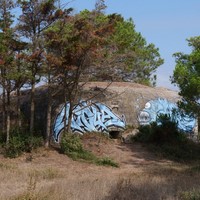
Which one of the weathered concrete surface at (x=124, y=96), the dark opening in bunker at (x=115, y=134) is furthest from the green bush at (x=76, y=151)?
the dark opening in bunker at (x=115, y=134)

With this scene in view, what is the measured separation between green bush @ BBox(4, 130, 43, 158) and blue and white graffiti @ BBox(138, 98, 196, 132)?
27.9 feet

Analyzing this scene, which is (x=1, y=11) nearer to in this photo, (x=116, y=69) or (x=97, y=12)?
(x=97, y=12)

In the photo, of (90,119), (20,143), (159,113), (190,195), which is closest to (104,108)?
(90,119)

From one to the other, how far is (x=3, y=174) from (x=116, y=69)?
11.3 meters

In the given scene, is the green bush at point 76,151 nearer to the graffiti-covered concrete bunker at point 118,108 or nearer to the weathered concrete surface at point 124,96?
the graffiti-covered concrete bunker at point 118,108

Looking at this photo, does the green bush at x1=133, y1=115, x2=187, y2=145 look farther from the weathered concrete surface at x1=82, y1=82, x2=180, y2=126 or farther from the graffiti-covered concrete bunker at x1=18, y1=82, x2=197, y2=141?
the weathered concrete surface at x1=82, y1=82, x2=180, y2=126

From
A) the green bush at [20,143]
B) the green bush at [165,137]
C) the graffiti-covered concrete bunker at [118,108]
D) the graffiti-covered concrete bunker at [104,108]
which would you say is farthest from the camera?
the green bush at [165,137]

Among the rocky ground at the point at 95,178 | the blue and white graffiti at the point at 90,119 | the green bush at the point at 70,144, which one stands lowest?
the rocky ground at the point at 95,178

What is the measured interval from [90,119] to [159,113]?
5437 mm

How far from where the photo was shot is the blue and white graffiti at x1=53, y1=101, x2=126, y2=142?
2480cm

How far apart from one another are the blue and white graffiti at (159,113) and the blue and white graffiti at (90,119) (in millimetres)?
1854

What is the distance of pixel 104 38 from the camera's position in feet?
71.4

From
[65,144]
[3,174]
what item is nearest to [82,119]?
[65,144]

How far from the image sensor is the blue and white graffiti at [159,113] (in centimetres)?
2839
